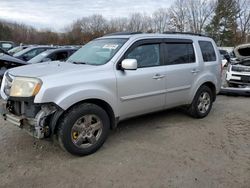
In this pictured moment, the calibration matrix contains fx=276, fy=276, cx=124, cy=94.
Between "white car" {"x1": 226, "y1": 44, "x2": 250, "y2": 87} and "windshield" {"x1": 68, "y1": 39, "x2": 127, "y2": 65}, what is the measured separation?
209 inches

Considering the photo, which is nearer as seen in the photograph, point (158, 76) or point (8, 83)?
point (8, 83)

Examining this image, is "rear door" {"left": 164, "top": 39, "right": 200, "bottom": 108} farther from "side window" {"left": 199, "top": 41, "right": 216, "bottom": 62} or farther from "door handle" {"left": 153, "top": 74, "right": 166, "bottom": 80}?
"side window" {"left": 199, "top": 41, "right": 216, "bottom": 62}

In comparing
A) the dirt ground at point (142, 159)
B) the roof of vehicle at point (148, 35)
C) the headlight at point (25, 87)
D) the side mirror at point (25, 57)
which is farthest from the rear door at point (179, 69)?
the side mirror at point (25, 57)

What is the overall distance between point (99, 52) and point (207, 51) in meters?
2.68

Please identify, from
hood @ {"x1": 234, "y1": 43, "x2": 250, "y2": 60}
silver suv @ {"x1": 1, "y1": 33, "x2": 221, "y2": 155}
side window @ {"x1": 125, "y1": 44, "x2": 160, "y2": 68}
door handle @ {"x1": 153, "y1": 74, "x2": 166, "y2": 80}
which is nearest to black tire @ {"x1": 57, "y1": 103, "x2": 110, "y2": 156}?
silver suv @ {"x1": 1, "y1": 33, "x2": 221, "y2": 155}

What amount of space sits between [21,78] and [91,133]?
4.19 ft

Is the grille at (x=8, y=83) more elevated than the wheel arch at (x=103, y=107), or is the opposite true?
the grille at (x=8, y=83)

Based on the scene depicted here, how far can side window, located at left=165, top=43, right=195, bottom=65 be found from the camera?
5258mm

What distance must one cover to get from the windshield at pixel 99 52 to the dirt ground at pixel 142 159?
140 centimetres

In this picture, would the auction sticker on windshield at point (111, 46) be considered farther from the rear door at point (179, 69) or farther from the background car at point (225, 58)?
the background car at point (225, 58)

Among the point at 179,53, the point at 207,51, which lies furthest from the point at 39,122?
the point at 207,51

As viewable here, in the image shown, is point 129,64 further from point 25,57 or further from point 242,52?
point 25,57

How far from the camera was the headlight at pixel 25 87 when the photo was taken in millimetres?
3647

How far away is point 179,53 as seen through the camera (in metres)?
5.49
